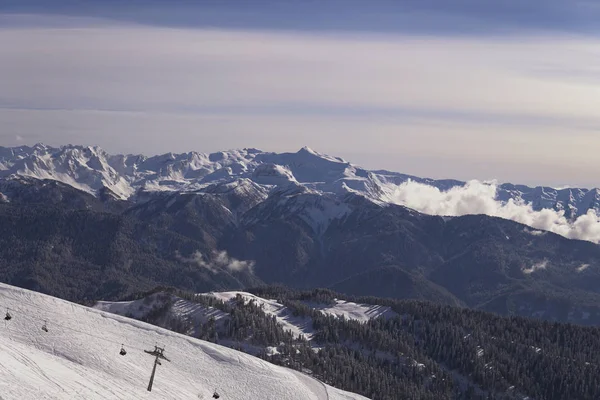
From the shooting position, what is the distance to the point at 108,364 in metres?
102

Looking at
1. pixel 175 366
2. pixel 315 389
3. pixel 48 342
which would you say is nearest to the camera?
pixel 48 342

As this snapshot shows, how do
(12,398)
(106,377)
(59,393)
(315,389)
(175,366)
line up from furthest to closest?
1. (315,389)
2. (175,366)
3. (106,377)
4. (59,393)
5. (12,398)

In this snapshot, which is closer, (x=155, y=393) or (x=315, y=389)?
(x=155, y=393)

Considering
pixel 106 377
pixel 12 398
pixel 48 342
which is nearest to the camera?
pixel 12 398

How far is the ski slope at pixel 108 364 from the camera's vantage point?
83875 millimetres

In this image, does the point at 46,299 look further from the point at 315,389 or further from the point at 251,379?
the point at 315,389

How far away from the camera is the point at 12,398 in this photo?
71.2m

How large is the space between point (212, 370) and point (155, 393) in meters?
26.2

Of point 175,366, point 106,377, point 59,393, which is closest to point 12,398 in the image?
point 59,393

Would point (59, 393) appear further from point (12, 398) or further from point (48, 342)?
point (48, 342)

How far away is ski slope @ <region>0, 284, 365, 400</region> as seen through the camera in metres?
83.9

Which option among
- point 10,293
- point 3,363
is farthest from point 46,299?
point 3,363

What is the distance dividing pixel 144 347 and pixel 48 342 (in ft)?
71.8

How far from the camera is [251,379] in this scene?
12375 cm
